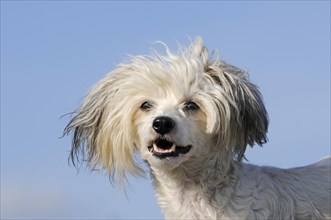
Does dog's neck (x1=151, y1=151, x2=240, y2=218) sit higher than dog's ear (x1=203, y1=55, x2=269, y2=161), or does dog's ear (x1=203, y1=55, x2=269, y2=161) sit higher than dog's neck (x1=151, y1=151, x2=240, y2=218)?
dog's ear (x1=203, y1=55, x2=269, y2=161)

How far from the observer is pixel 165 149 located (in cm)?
641

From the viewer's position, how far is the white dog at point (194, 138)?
21.2 ft

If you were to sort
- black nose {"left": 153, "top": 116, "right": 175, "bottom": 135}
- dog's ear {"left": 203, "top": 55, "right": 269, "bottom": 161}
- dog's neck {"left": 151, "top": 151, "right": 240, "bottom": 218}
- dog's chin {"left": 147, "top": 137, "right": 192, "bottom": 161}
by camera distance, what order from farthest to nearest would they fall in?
dog's ear {"left": 203, "top": 55, "right": 269, "bottom": 161}
dog's neck {"left": 151, "top": 151, "right": 240, "bottom": 218}
dog's chin {"left": 147, "top": 137, "right": 192, "bottom": 161}
black nose {"left": 153, "top": 116, "right": 175, "bottom": 135}

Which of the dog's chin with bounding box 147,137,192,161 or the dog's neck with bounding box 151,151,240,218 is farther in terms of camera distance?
the dog's neck with bounding box 151,151,240,218

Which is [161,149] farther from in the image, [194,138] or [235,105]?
[235,105]

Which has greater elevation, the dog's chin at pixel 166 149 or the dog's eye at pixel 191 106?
the dog's eye at pixel 191 106

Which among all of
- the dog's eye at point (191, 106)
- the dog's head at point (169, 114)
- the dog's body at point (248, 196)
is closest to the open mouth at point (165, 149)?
the dog's head at point (169, 114)

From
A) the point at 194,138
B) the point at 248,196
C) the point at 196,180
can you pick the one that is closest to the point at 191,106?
the point at 194,138

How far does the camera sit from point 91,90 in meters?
7.39

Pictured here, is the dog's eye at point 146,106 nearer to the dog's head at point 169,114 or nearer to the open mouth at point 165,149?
the dog's head at point 169,114

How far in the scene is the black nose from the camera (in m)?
6.24

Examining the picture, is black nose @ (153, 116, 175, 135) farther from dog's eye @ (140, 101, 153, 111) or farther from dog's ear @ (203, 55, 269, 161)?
dog's ear @ (203, 55, 269, 161)

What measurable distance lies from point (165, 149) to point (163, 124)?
0.27 m

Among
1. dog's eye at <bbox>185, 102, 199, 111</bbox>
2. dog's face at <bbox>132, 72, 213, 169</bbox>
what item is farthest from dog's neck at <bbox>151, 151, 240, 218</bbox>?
dog's eye at <bbox>185, 102, 199, 111</bbox>
